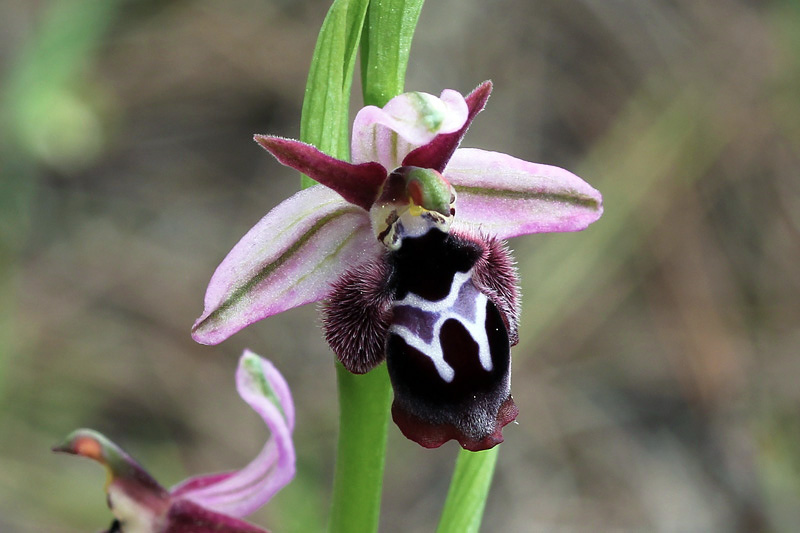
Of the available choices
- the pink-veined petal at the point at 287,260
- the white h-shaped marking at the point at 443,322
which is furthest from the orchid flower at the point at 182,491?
the white h-shaped marking at the point at 443,322

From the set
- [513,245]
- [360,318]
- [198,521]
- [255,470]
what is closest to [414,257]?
[360,318]

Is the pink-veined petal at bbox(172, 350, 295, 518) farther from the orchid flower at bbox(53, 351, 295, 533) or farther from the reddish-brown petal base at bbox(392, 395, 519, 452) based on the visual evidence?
the reddish-brown petal base at bbox(392, 395, 519, 452)

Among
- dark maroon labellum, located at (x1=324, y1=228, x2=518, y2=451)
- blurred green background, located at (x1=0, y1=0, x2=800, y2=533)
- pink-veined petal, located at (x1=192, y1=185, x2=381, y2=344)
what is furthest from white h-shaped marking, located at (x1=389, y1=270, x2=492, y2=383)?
blurred green background, located at (x1=0, y1=0, x2=800, y2=533)

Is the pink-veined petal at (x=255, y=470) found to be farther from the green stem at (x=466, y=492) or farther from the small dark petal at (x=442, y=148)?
the small dark petal at (x=442, y=148)

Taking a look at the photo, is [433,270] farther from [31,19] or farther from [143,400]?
[31,19]

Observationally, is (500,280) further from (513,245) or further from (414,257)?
(513,245)

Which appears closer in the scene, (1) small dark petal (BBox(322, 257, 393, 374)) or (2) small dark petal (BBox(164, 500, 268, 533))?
(1) small dark petal (BBox(322, 257, 393, 374))
